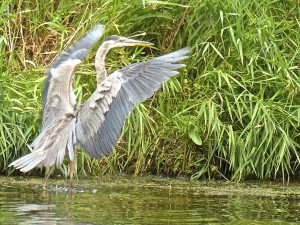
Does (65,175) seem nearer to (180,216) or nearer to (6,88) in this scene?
(6,88)

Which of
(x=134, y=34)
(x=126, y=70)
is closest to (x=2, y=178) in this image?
(x=126, y=70)

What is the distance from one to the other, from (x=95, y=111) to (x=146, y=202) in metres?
0.71

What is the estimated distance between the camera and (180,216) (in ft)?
17.0

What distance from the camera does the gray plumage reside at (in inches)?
229

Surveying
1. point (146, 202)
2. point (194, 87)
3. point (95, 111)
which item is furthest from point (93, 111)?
point (194, 87)

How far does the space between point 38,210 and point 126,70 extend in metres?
1.24

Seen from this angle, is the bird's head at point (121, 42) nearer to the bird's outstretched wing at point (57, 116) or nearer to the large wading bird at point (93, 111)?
the bird's outstretched wing at point (57, 116)

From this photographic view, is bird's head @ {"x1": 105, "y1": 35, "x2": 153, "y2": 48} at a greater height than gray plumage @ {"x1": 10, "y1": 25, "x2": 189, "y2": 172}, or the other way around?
bird's head @ {"x1": 105, "y1": 35, "x2": 153, "y2": 48}

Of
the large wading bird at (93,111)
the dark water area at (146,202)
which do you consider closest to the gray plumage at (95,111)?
the large wading bird at (93,111)

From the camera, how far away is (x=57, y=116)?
6.38m

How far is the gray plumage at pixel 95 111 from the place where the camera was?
581 centimetres

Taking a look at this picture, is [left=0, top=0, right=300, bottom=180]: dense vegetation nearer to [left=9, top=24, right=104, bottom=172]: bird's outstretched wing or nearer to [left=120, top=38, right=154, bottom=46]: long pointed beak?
[left=120, top=38, right=154, bottom=46]: long pointed beak

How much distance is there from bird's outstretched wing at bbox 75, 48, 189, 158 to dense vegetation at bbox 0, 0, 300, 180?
101 centimetres

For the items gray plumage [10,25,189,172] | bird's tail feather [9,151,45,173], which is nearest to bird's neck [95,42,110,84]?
gray plumage [10,25,189,172]
